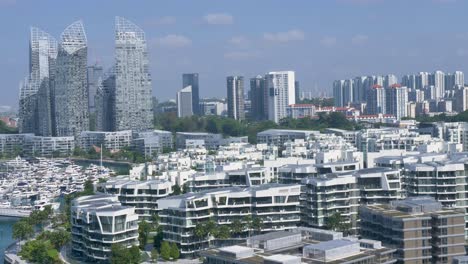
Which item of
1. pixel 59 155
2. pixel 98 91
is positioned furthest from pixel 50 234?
pixel 98 91

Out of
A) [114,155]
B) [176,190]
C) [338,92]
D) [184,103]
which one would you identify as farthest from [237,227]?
[338,92]

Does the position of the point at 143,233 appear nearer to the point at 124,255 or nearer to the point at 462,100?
the point at 124,255

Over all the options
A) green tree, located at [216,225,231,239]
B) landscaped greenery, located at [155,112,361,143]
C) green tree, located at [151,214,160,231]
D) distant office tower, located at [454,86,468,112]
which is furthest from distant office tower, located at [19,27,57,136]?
green tree, located at [216,225,231,239]

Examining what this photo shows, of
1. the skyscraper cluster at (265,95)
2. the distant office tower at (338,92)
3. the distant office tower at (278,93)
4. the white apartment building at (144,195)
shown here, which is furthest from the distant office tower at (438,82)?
the white apartment building at (144,195)

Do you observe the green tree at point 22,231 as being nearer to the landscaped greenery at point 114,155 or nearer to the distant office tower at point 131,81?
the landscaped greenery at point 114,155

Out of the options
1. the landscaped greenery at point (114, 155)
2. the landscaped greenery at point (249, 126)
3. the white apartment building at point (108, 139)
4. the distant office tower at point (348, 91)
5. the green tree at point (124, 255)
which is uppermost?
the distant office tower at point (348, 91)
